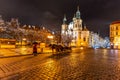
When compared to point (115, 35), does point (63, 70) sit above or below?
below

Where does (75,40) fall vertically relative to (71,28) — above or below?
below

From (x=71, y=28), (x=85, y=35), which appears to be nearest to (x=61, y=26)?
(x=71, y=28)

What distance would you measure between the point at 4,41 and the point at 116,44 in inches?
2956

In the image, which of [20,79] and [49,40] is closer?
[20,79]

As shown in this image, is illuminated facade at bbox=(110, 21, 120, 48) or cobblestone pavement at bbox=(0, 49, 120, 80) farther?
illuminated facade at bbox=(110, 21, 120, 48)

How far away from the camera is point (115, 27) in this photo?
108 metres

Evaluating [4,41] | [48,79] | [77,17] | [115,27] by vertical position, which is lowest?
[48,79]

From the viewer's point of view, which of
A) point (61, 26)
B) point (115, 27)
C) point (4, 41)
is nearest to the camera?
point (4, 41)

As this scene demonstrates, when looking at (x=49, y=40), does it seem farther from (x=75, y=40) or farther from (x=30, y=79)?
(x=30, y=79)

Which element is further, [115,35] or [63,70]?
[115,35]

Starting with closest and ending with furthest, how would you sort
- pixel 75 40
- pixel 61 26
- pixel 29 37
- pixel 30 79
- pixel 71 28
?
1. pixel 30 79
2. pixel 29 37
3. pixel 75 40
4. pixel 71 28
5. pixel 61 26

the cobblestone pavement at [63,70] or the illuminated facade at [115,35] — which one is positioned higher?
the illuminated facade at [115,35]

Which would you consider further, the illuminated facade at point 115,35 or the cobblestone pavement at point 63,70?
the illuminated facade at point 115,35

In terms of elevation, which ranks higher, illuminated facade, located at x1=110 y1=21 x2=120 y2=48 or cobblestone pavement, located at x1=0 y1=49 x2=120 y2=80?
illuminated facade, located at x1=110 y1=21 x2=120 y2=48
